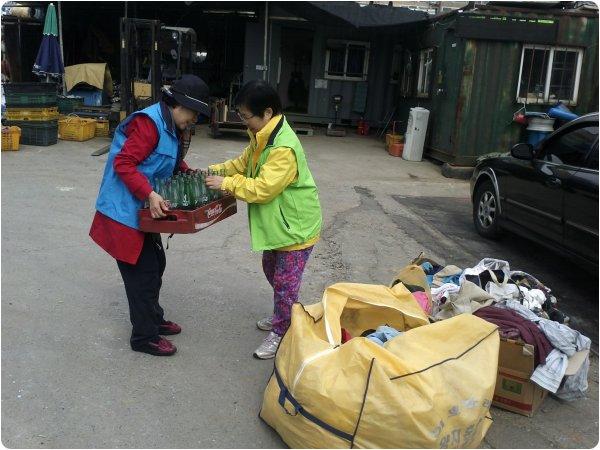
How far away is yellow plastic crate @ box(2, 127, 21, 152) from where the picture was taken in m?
10.1

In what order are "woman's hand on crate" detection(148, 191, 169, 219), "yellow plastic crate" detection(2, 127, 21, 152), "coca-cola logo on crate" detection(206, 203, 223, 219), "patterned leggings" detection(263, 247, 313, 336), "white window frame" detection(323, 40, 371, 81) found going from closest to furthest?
1. "woman's hand on crate" detection(148, 191, 169, 219)
2. "coca-cola logo on crate" detection(206, 203, 223, 219)
3. "patterned leggings" detection(263, 247, 313, 336)
4. "yellow plastic crate" detection(2, 127, 21, 152)
5. "white window frame" detection(323, 40, 371, 81)

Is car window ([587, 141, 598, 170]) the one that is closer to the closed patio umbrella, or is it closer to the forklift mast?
the forklift mast

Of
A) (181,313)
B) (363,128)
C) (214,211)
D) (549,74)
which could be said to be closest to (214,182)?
(214,211)

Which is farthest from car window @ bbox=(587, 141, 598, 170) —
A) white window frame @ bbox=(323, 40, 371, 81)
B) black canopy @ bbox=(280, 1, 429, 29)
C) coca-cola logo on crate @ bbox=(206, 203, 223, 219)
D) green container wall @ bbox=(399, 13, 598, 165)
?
white window frame @ bbox=(323, 40, 371, 81)

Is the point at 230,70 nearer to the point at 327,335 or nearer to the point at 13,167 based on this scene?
the point at 13,167

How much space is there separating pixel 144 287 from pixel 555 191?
3743mm

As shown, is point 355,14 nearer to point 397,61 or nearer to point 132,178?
point 397,61

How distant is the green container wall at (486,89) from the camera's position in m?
10.8

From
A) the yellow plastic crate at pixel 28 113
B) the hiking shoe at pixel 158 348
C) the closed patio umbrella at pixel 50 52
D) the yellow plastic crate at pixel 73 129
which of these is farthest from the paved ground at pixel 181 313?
the closed patio umbrella at pixel 50 52

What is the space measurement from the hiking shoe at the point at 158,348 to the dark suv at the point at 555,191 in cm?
338

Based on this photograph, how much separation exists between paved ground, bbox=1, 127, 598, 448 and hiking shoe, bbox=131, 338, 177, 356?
0.16 ft

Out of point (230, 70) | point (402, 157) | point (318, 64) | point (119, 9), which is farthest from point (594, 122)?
point (119, 9)

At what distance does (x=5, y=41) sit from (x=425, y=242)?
52.5 feet

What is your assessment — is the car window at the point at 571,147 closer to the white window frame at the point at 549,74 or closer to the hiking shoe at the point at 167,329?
the hiking shoe at the point at 167,329
